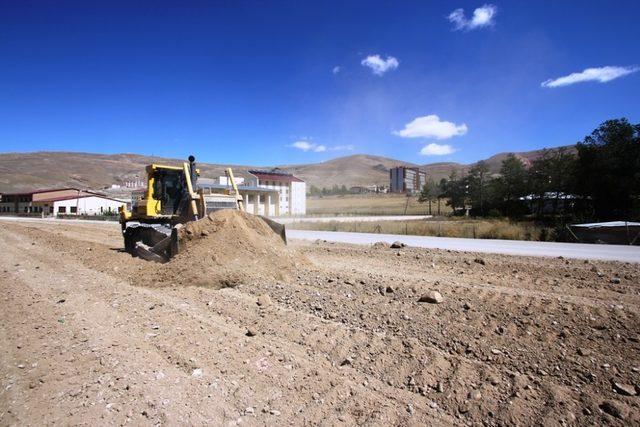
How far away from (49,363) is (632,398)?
19.1 feet

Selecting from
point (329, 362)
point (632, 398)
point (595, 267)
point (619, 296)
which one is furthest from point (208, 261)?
point (595, 267)

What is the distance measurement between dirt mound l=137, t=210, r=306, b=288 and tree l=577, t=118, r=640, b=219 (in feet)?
82.7

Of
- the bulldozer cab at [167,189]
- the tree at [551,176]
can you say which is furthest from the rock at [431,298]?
the tree at [551,176]

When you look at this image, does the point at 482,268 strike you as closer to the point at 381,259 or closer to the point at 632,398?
the point at 381,259

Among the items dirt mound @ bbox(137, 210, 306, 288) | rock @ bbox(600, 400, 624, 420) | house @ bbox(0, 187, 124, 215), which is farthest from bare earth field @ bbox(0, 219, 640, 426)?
house @ bbox(0, 187, 124, 215)

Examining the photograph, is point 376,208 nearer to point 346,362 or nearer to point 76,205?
point 76,205

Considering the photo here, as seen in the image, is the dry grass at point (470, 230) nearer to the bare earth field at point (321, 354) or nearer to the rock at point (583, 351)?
the bare earth field at point (321, 354)

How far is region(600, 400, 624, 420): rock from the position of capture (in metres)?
3.21

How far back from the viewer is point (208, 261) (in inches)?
311

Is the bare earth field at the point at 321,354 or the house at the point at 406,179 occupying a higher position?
the house at the point at 406,179

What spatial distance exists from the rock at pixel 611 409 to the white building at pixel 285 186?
202 feet

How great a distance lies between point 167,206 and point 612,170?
28918 mm

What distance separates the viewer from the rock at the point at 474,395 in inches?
136

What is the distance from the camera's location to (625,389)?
11.7 ft
